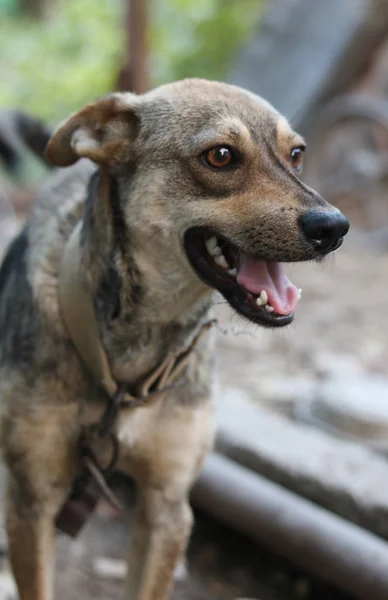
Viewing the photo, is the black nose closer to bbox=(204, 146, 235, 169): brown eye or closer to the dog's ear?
bbox=(204, 146, 235, 169): brown eye

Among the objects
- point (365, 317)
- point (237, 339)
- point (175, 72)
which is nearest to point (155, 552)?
point (237, 339)

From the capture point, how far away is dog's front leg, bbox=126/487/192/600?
9.48 feet

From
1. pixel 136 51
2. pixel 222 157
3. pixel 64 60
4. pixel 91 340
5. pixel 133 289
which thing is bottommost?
pixel 64 60

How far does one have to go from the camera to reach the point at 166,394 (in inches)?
109

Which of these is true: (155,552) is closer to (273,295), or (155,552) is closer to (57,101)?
(273,295)

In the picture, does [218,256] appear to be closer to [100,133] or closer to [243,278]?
[243,278]

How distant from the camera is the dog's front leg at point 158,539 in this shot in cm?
289

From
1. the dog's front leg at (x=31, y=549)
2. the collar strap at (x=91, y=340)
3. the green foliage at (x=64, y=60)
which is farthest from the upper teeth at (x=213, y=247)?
the green foliage at (x=64, y=60)

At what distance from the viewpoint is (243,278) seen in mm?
2445

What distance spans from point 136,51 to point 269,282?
5.27 metres

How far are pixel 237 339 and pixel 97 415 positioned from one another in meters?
2.95

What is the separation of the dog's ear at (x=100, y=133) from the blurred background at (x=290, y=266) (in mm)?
575

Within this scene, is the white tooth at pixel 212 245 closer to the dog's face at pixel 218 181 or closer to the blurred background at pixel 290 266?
the dog's face at pixel 218 181

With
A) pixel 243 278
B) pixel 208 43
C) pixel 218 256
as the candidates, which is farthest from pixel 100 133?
pixel 208 43
